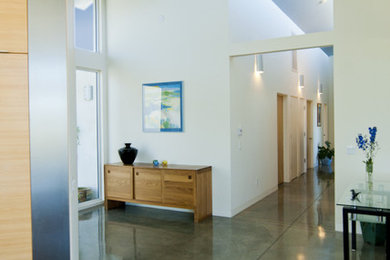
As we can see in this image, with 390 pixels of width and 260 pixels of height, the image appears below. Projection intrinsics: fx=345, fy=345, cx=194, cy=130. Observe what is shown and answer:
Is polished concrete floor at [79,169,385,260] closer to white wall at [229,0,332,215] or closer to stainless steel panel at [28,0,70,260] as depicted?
white wall at [229,0,332,215]

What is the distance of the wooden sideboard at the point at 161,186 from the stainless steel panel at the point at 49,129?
9.16ft

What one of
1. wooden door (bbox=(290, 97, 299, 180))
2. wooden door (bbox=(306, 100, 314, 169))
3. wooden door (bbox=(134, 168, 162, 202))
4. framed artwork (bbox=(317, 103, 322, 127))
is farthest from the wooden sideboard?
framed artwork (bbox=(317, 103, 322, 127))

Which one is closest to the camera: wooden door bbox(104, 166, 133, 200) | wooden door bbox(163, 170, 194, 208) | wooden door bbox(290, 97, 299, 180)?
wooden door bbox(163, 170, 194, 208)

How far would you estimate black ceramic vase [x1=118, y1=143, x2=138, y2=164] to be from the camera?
5.51 meters

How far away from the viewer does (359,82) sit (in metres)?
4.16

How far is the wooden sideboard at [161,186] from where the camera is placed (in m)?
4.85

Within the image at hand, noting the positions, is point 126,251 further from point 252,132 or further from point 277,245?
point 252,132

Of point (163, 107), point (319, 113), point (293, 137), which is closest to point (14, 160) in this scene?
point (163, 107)

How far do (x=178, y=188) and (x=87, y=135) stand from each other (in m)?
2.01

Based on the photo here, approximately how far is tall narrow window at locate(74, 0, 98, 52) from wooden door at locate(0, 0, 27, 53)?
3788 mm

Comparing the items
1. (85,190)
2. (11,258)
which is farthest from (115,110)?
(11,258)

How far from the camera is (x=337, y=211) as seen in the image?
14.1 feet

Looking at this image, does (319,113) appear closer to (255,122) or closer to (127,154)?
(255,122)

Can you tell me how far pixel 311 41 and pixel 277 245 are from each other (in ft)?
8.30
